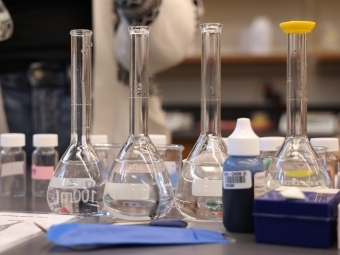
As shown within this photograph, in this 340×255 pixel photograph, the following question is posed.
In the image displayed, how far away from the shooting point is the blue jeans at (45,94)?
4.57 ft

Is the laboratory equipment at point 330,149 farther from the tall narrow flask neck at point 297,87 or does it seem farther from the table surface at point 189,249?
the table surface at point 189,249

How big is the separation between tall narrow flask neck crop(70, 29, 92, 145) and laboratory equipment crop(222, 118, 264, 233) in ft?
0.78

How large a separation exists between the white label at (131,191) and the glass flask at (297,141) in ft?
0.51

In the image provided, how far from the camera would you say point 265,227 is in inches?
23.2

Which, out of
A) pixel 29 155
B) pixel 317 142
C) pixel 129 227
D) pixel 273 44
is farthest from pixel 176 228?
pixel 273 44

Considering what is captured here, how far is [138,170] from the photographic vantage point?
0.70 m

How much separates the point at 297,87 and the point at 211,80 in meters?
0.11

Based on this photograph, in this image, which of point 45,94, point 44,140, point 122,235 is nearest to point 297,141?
point 122,235

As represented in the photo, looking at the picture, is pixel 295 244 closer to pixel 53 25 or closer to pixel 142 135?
pixel 142 135

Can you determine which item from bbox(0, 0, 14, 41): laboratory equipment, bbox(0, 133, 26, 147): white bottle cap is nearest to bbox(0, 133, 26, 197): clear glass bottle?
bbox(0, 133, 26, 147): white bottle cap

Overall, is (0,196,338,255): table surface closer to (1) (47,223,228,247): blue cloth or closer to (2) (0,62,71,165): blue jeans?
(1) (47,223,228,247): blue cloth

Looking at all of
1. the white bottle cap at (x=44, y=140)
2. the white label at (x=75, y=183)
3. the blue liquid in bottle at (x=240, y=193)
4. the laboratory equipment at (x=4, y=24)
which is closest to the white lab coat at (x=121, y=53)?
the laboratory equipment at (x=4, y=24)

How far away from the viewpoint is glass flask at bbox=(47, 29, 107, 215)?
0.75 m

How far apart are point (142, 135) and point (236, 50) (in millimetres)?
2396
